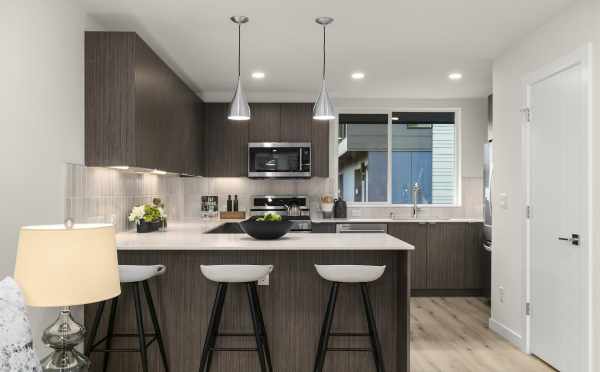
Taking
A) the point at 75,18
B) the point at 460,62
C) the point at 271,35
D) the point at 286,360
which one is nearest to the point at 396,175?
the point at 460,62

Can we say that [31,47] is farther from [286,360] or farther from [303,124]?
[303,124]

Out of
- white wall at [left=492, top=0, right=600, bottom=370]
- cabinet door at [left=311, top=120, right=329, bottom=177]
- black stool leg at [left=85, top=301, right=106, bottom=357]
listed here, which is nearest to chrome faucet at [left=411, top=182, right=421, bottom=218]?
cabinet door at [left=311, top=120, right=329, bottom=177]

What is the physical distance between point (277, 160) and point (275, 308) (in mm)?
2971

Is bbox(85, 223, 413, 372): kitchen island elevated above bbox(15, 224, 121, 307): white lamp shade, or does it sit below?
below

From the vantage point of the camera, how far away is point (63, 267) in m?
1.80

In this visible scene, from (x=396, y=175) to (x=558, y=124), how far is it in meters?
3.15

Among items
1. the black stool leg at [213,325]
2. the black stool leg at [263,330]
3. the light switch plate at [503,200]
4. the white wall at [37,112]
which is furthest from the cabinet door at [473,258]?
the white wall at [37,112]

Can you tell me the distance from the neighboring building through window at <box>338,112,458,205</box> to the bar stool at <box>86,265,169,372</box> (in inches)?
148

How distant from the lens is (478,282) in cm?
586

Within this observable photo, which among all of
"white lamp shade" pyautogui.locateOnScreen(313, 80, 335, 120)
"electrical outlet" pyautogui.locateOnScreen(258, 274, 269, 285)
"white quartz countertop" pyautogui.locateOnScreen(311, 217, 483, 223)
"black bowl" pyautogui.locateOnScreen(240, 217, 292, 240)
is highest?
"white lamp shade" pyautogui.locateOnScreen(313, 80, 335, 120)

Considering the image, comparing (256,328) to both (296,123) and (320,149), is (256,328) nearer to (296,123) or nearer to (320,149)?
(320,149)

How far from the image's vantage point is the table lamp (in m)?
1.79

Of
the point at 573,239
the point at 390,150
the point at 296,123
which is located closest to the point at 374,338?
the point at 573,239

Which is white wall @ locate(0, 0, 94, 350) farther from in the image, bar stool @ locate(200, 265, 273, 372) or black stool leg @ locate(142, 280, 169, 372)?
bar stool @ locate(200, 265, 273, 372)
